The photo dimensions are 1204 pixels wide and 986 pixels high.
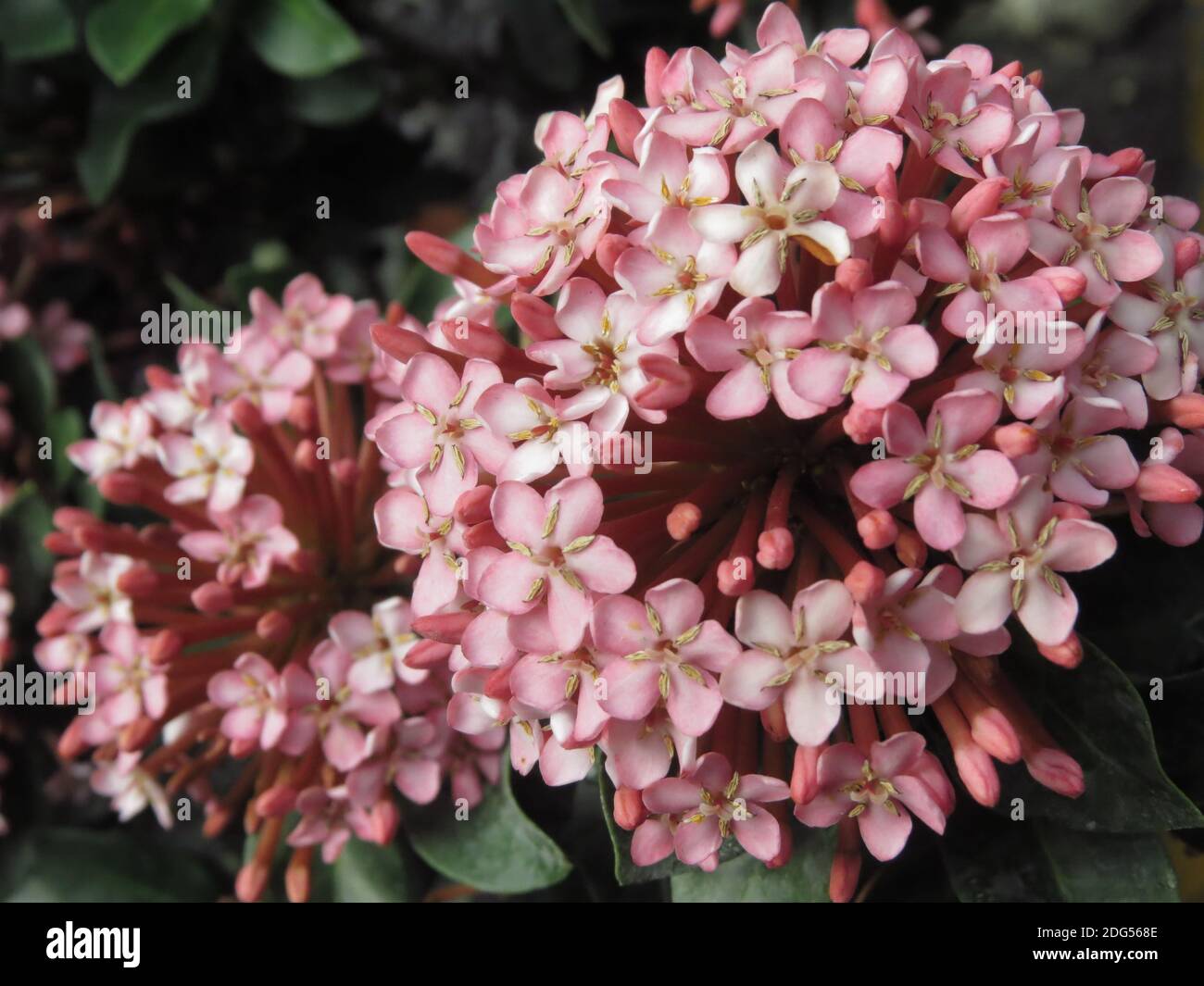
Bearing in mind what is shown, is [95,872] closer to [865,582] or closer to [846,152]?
[865,582]

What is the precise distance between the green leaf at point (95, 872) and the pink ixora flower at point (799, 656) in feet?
2.85

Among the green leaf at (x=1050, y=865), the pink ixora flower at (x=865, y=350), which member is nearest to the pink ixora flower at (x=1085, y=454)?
the pink ixora flower at (x=865, y=350)

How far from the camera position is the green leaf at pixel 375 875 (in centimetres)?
109

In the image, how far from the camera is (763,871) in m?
0.88

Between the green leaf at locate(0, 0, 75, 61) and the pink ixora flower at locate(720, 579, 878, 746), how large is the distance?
1.14m

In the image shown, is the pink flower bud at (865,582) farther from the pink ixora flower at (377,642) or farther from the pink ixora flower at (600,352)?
the pink ixora flower at (377,642)

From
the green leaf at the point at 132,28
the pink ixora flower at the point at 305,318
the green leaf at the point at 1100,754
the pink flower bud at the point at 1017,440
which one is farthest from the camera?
the green leaf at the point at 132,28

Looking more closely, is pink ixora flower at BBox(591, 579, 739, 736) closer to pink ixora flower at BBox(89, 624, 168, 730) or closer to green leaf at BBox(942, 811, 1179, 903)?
green leaf at BBox(942, 811, 1179, 903)

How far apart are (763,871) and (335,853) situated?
0.41 metres

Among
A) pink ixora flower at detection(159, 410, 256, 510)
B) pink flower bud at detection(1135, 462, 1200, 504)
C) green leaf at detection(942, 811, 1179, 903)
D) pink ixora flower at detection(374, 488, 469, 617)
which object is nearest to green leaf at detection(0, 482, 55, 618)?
pink ixora flower at detection(159, 410, 256, 510)

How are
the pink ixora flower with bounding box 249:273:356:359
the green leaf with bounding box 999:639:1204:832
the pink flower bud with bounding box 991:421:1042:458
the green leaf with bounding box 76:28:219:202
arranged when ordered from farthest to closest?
1. the green leaf with bounding box 76:28:219:202
2. the pink ixora flower with bounding box 249:273:356:359
3. the green leaf with bounding box 999:639:1204:832
4. the pink flower bud with bounding box 991:421:1042:458

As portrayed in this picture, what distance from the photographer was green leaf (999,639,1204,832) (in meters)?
0.75
